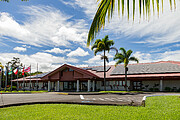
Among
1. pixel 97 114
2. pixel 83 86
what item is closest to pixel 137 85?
pixel 83 86

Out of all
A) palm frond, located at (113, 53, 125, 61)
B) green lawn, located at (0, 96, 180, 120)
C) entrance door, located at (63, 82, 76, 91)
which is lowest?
entrance door, located at (63, 82, 76, 91)

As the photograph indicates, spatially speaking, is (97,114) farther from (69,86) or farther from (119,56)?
(69,86)

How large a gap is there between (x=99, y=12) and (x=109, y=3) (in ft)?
0.58

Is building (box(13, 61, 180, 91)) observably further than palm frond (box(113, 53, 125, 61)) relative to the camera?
No

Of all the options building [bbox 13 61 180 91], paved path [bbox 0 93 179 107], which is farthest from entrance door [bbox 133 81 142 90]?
paved path [bbox 0 93 179 107]

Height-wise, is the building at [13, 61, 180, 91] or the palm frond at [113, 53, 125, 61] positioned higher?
the palm frond at [113, 53, 125, 61]

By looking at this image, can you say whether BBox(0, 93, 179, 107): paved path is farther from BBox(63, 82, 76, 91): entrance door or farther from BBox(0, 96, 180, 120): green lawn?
BBox(63, 82, 76, 91): entrance door

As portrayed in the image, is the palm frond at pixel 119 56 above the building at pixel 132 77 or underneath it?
above

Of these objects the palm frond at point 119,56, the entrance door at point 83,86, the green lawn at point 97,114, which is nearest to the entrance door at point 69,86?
the entrance door at point 83,86

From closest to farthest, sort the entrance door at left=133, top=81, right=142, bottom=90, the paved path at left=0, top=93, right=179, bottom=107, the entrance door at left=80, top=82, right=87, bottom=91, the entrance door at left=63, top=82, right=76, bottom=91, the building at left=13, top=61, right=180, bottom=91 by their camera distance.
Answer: the paved path at left=0, top=93, right=179, bottom=107 → the building at left=13, top=61, right=180, bottom=91 → the entrance door at left=133, top=81, right=142, bottom=90 → the entrance door at left=80, top=82, right=87, bottom=91 → the entrance door at left=63, top=82, right=76, bottom=91

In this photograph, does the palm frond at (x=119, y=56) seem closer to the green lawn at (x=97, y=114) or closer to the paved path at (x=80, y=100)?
the paved path at (x=80, y=100)

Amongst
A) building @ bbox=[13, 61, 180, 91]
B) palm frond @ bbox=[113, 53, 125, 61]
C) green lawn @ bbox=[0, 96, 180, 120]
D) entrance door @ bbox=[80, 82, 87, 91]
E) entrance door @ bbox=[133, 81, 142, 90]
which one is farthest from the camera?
entrance door @ bbox=[80, 82, 87, 91]

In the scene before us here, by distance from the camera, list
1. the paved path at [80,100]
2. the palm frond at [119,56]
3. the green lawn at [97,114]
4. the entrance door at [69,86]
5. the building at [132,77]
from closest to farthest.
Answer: the green lawn at [97,114] → the paved path at [80,100] → the building at [132,77] → the palm frond at [119,56] → the entrance door at [69,86]

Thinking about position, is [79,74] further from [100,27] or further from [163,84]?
[100,27]
